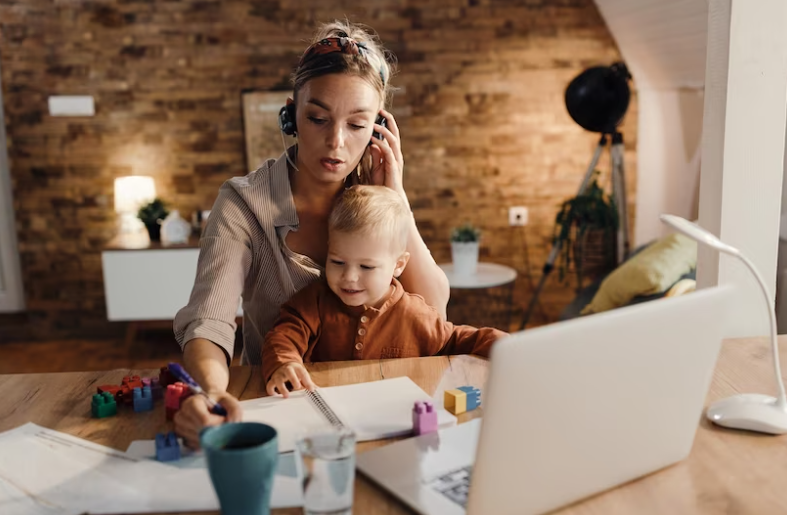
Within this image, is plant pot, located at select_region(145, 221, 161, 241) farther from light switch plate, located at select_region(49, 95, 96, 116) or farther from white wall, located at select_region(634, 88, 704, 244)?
white wall, located at select_region(634, 88, 704, 244)

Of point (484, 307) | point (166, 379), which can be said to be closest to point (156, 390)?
point (166, 379)

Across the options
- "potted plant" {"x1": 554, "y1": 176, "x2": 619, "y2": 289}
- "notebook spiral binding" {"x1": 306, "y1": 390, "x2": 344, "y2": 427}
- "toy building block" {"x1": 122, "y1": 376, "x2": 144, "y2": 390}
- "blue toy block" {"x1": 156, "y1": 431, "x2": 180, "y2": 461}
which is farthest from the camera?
"potted plant" {"x1": 554, "y1": 176, "x2": 619, "y2": 289}

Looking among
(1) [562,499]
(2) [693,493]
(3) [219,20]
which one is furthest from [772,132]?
(3) [219,20]

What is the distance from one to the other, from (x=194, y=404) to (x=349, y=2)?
352cm

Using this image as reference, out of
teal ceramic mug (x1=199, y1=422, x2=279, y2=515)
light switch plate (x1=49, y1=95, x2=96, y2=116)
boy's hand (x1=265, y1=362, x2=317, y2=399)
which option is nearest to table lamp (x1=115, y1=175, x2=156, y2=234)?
light switch plate (x1=49, y1=95, x2=96, y2=116)

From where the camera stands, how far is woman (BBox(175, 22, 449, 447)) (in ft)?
4.38

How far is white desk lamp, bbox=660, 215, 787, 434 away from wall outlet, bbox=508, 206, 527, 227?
10.5ft

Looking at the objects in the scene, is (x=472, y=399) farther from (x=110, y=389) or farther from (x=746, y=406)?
(x=110, y=389)

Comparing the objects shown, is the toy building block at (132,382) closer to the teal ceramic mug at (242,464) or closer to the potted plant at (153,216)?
the teal ceramic mug at (242,464)

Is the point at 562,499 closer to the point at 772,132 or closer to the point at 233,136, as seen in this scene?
the point at 772,132

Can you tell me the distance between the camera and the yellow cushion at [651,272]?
2.66m

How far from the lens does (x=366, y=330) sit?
1389mm

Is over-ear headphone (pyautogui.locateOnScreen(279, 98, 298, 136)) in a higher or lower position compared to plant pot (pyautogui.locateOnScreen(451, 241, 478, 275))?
higher

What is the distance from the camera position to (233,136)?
4.13 meters
